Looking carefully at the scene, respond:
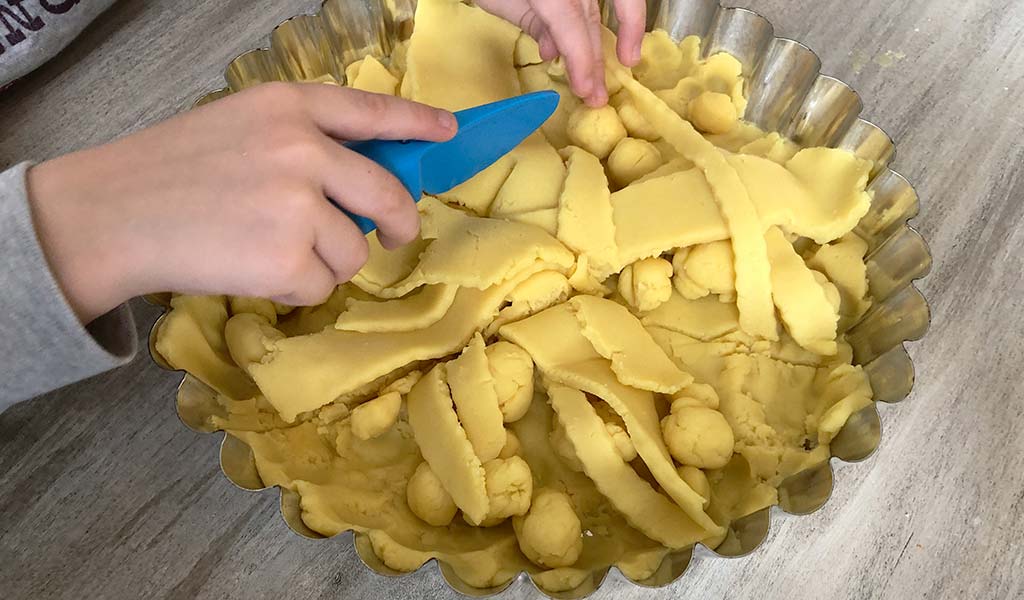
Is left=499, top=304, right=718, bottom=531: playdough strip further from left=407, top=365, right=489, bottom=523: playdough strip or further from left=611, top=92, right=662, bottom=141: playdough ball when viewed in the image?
left=611, top=92, right=662, bottom=141: playdough ball

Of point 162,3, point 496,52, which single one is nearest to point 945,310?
point 496,52

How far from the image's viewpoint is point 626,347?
2.15 ft

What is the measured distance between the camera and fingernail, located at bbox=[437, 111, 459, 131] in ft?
1.73

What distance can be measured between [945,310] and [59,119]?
911mm

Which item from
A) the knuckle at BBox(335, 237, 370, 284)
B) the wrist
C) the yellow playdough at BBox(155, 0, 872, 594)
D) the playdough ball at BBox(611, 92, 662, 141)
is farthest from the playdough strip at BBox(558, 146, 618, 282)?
the wrist

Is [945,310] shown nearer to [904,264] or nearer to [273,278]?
[904,264]

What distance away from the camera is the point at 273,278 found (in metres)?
0.49

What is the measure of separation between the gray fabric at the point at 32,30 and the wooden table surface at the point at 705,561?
0.03 m

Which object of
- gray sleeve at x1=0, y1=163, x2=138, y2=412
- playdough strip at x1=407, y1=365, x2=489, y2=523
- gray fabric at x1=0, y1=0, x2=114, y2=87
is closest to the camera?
gray sleeve at x1=0, y1=163, x2=138, y2=412

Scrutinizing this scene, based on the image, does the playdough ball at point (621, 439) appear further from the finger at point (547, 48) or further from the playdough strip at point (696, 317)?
the finger at point (547, 48)

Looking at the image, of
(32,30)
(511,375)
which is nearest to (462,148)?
(511,375)

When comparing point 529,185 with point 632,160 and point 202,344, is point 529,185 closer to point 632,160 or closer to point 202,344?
point 632,160

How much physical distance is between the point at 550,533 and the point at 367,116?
1.07 ft

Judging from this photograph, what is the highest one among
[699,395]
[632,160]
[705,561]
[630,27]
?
[630,27]
